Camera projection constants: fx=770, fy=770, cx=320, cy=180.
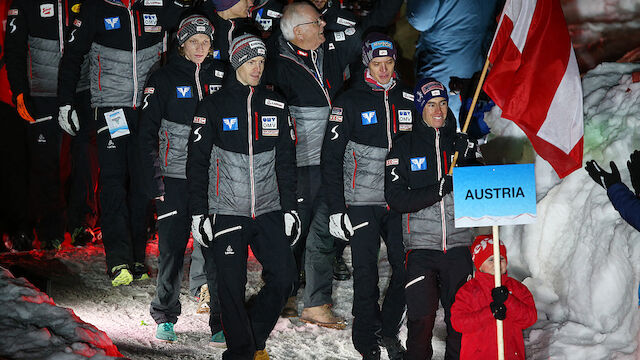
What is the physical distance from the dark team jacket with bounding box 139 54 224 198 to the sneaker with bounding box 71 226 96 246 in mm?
3017

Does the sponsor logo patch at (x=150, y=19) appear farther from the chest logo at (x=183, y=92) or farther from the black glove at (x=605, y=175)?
the black glove at (x=605, y=175)

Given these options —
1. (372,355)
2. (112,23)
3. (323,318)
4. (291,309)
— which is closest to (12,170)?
(112,23)

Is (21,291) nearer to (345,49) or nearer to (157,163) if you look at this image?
(157,163)

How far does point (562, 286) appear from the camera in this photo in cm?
684

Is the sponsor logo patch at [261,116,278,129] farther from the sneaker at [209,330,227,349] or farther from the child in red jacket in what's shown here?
the child in red jacket

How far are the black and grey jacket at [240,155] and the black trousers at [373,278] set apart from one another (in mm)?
642

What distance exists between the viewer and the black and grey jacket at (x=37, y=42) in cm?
832

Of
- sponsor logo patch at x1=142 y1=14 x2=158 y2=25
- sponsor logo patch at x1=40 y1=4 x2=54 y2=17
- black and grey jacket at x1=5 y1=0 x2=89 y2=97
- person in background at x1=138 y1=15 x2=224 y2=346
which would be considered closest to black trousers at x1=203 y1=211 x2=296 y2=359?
person in background at x1=138 y1=15 x2=224 y2=346

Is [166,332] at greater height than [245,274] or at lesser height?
lesser

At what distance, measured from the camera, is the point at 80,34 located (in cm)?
764

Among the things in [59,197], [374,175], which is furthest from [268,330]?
[59,197]

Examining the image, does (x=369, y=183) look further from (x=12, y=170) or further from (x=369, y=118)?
(x=12, y=170)

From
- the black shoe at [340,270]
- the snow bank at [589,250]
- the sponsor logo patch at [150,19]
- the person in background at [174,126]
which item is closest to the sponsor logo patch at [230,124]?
the person in background at [174,126]

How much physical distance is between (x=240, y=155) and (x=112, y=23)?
2.62m
